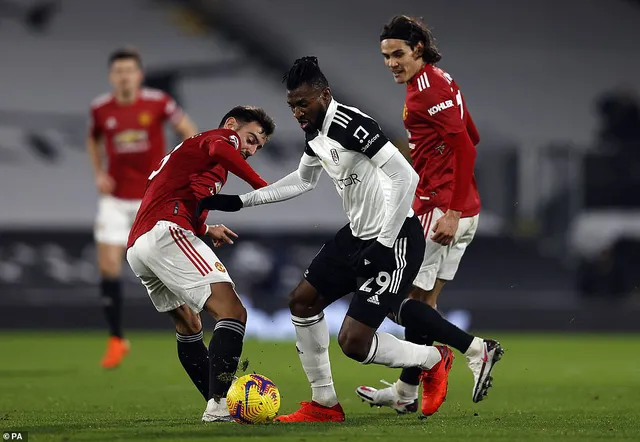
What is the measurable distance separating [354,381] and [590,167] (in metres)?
6.67

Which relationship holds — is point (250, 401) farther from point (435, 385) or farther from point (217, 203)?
point (435, 385)

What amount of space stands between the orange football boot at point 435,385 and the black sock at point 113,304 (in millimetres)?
4542

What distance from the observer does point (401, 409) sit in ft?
23.3

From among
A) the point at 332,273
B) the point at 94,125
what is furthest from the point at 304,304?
the point at 94,125

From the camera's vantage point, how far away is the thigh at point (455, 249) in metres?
7.28

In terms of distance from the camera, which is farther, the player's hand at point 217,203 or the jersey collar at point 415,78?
the jersey collar at point 415,78

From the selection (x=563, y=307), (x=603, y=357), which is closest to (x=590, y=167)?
(x=563, y=307)

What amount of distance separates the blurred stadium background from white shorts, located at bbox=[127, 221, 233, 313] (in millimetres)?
8414

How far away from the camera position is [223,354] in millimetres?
6223

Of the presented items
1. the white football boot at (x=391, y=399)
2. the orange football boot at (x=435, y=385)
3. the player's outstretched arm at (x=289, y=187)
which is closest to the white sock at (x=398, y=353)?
the orange football boot at (x=435, y=385)

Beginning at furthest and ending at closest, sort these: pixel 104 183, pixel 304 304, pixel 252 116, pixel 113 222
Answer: pixel 113 222 → pixel 104 183 → pixel 252 116 → pixel 304 304

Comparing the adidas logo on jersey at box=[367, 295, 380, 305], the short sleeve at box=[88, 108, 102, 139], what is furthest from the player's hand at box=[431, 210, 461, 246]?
the short sleeve at box=[88, 108, 102, 139]

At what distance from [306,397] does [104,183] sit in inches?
148

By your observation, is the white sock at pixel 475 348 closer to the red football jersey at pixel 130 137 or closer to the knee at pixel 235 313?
the knee at pixel 235 313
